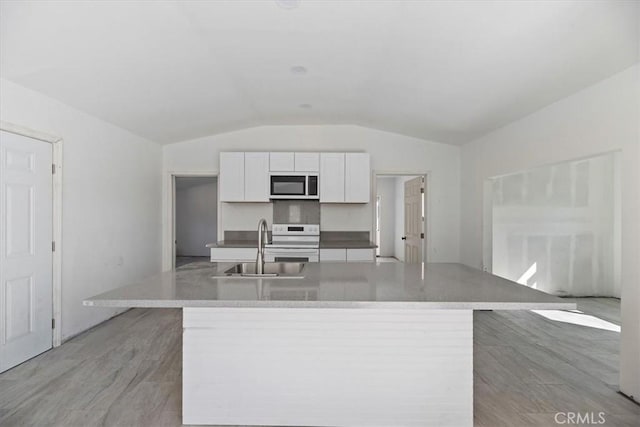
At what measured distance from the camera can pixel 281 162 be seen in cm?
489

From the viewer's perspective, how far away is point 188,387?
204 cm

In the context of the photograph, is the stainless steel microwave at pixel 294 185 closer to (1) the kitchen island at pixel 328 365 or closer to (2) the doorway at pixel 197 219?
(1) the kitchen island at pixel 328 365

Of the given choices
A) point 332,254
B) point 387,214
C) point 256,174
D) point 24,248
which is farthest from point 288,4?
point 387,214

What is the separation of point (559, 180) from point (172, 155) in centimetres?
580

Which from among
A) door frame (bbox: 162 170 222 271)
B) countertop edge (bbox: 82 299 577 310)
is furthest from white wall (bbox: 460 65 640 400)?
door frame (bbox: 162 170 222 271)

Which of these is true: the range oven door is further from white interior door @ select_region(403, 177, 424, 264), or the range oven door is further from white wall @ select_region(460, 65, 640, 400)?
white wall @ select_region(460, 65, 640, 400)

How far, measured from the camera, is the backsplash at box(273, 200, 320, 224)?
5.33 m

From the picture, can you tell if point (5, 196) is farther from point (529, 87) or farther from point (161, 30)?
point (529, 87)

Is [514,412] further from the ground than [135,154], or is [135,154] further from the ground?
[135,154]

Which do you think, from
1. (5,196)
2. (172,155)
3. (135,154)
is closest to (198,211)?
(172,155)

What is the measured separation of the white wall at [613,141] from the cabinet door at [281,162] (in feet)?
8.80

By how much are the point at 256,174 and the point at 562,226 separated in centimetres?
461

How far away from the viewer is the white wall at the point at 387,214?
10.1 meters

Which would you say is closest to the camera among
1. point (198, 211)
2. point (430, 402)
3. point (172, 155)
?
A: point (430, 402)
